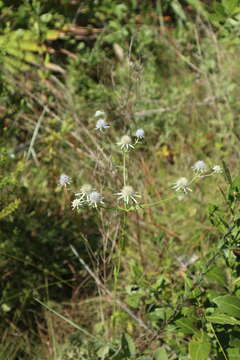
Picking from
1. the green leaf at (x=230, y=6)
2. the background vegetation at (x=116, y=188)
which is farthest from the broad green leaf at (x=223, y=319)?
the green leaf at (x=230, y=6)

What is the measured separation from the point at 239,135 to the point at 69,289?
115 cm

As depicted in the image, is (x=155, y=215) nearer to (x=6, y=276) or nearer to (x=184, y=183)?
(x=6, y=276)

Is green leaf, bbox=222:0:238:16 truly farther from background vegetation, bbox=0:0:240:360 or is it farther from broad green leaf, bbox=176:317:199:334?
broad green leaf, bbox=176:317:199:334

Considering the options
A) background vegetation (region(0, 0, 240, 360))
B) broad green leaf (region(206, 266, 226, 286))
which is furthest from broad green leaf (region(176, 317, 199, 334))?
broad green leaf (region(206, 266, 226, 286))

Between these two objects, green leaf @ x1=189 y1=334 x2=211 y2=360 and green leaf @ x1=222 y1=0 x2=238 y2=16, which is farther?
green leaf @ x1=222 y1=0 x2=238 y2=16

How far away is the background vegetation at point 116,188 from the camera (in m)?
1.39

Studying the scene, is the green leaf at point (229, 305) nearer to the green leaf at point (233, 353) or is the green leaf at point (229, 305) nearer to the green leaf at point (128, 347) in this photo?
the green leaf at point (233, 353)

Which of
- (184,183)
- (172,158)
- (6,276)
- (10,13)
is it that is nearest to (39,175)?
(6,276)

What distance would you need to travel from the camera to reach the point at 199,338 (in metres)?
1.21

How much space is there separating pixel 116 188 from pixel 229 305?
720mm

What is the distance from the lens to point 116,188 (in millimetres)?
1712

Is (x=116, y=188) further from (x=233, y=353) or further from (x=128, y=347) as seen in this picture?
(x=233, y=353)

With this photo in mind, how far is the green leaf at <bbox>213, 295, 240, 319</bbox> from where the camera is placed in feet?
3.63

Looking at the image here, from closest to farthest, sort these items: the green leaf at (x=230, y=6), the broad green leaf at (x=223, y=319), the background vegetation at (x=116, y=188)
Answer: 1. the broad green leaf at (x=223, y=319)
2. the background vegetation at (x=116, y=188)
3. the green leaf at (x=230, y=6)
